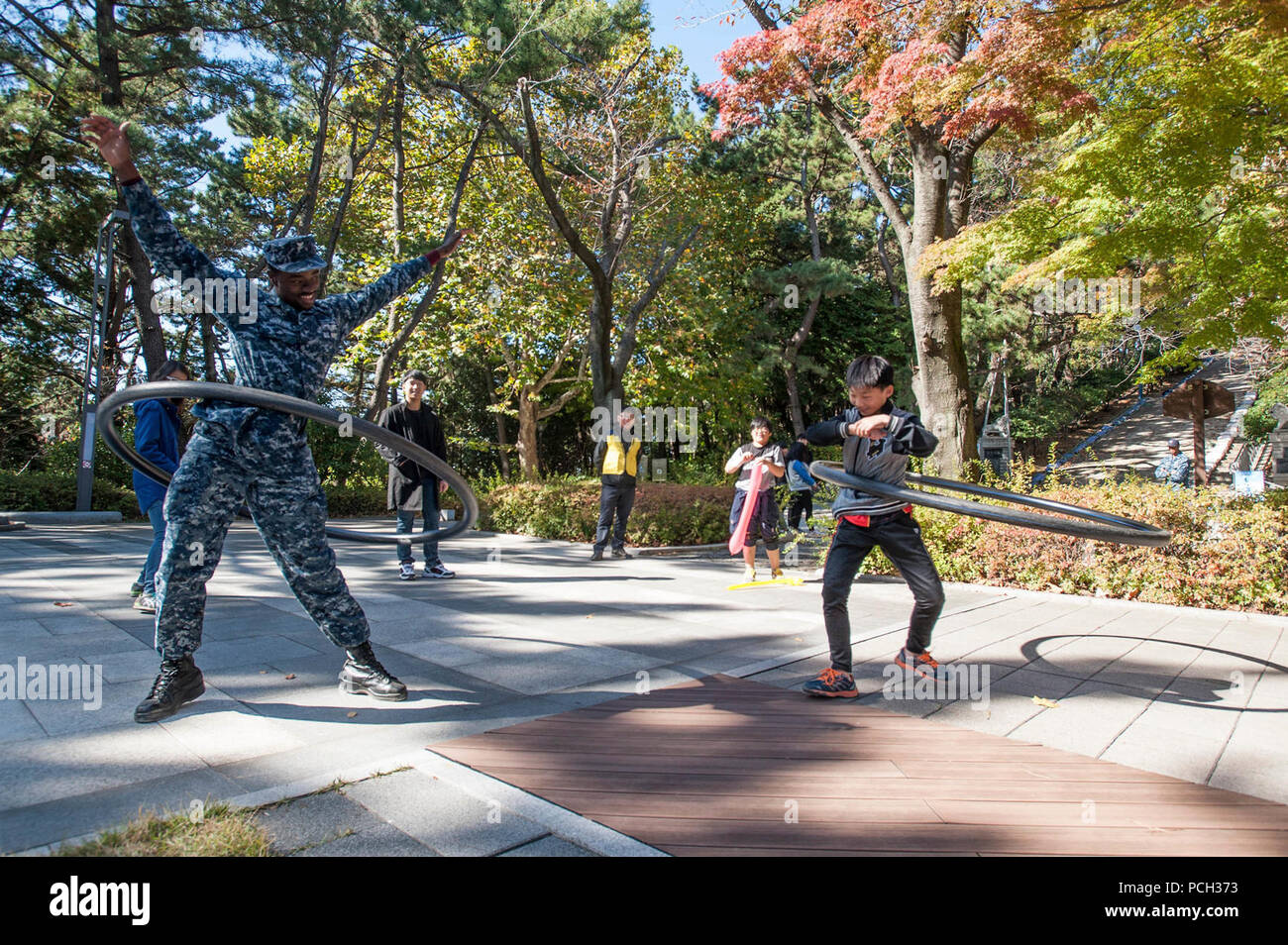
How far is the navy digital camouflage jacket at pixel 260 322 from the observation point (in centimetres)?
347

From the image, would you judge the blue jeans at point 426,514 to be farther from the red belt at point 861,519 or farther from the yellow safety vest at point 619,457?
the red belt at point 861,519

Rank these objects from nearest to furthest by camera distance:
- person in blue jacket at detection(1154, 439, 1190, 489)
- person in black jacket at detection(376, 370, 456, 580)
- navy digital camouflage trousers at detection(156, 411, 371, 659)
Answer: navy digital camouflage trousers at detection(156, 411, 371, 659) → person in black jacket at detection(376, 370, 456, 580) → person in blue jacket at detection(1154, 439, 1190, 489)

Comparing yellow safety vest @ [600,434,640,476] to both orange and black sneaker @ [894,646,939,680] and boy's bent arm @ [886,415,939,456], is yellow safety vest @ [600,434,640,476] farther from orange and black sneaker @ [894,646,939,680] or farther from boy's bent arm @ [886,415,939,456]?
boy's bent arm @ [886,415,939,456]

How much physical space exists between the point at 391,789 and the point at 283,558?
4.58 feet

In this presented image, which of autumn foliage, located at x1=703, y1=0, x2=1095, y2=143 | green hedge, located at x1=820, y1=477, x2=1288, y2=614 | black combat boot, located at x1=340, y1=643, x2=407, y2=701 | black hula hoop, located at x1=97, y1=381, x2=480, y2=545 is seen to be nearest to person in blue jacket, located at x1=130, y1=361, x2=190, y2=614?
black hula hoop, located at x1=97, y1=381, x2=480, y2=545

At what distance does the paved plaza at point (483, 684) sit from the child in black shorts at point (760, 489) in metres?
0.52

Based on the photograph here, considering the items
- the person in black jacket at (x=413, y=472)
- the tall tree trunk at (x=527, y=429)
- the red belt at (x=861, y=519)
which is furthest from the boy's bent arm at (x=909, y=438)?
the tall tree trunk at (x=527, y=429)

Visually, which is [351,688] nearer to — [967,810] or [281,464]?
[281,464]

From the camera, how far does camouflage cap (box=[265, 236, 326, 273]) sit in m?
3.66

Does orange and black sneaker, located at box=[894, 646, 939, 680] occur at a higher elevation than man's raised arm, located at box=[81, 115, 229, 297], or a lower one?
lower

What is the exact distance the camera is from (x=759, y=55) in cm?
1119

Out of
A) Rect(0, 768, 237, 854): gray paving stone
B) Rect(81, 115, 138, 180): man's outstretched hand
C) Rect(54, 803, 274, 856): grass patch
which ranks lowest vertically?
Rect(0, 768, 237, 854): gray paving stone

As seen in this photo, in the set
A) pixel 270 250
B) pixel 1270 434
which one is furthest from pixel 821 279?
pixel 270 250

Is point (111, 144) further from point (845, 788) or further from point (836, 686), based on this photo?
point (836, 686)
